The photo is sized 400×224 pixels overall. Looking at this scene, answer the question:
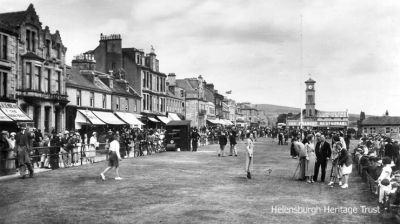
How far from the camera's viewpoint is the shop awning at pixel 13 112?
29.2m

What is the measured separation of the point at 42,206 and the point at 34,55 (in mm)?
24508

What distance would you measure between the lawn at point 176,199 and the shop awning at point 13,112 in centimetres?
1170

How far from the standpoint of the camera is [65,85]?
129ft

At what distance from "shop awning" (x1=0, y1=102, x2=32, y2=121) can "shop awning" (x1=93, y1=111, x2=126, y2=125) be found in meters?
12.9

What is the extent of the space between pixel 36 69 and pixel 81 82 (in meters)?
9.74

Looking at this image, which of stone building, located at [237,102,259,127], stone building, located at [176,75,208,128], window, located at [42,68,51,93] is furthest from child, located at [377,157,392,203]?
stone building, located at [237,102,259,127]

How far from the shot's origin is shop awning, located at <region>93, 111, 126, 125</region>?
43981 millimetres

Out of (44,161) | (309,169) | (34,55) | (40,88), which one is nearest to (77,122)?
(40,88)

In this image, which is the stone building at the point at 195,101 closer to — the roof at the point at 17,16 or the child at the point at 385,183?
the roof at the point at 17,16

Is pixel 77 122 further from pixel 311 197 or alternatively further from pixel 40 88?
pixel 311 197

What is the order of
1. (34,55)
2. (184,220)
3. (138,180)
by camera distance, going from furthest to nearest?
1. (34,55)
2. (138,180)
3. (184,220)

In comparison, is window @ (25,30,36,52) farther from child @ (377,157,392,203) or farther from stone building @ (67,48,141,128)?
child @ (377,157,392,203)

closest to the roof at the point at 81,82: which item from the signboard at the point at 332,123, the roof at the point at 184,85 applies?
the roof at the point at 184,85

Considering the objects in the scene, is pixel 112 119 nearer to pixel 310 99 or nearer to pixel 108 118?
pixel 108 118
